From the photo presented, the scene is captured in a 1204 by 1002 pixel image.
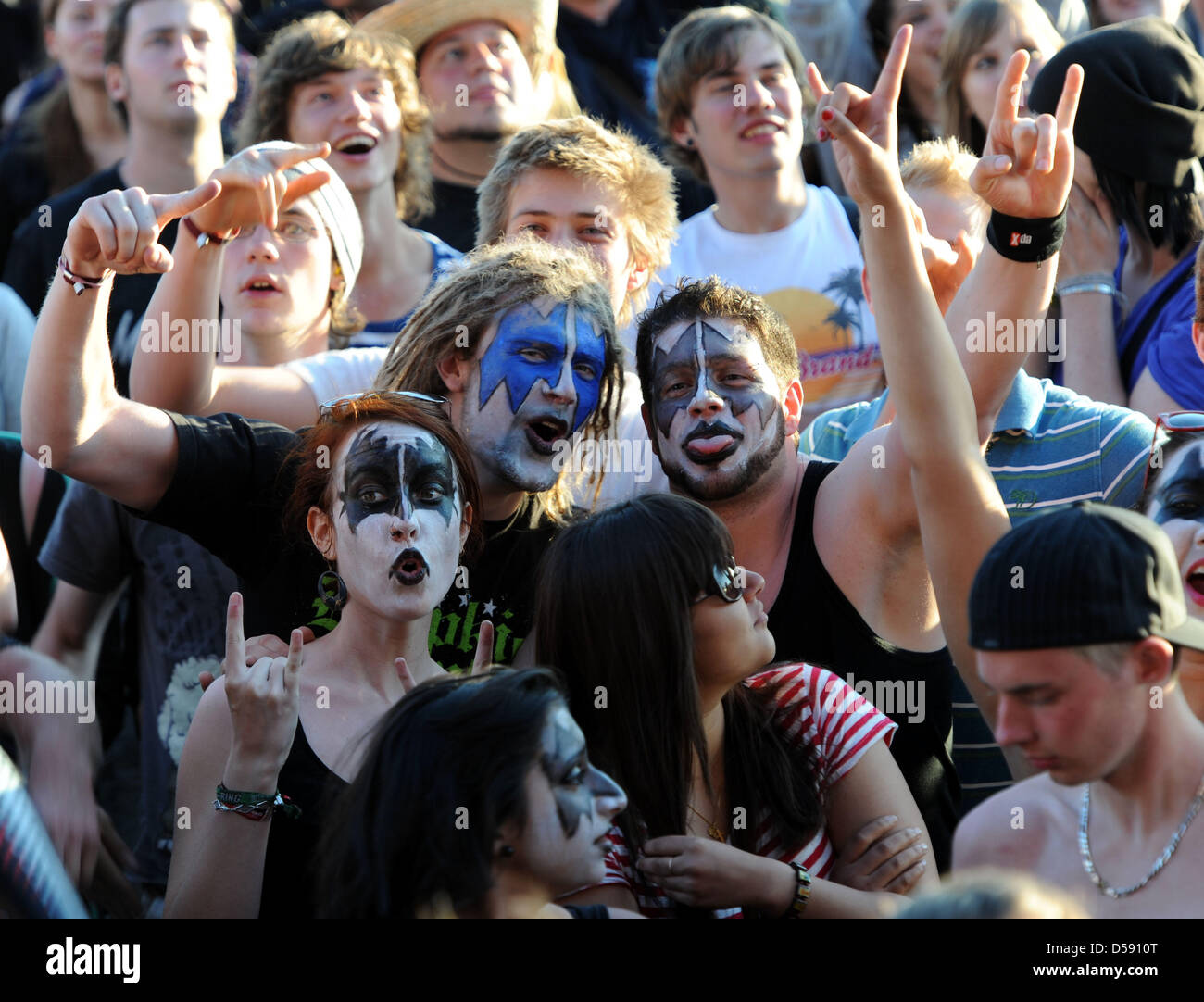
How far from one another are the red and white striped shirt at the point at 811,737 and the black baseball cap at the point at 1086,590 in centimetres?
50

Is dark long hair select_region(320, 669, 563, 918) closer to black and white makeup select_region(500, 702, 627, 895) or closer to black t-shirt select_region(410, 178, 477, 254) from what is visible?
black and white makeup select_region(500, 702, 627, 895)

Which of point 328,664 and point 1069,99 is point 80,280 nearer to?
point 328,664

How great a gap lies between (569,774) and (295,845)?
54 centimetres

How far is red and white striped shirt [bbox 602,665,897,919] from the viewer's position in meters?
2.55

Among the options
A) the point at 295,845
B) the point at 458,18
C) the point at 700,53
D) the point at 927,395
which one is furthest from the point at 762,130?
the point at 295,845

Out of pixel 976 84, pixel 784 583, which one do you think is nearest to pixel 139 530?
pixel 784 583

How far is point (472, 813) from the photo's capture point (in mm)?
2281

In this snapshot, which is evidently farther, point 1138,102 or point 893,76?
point 1138,102

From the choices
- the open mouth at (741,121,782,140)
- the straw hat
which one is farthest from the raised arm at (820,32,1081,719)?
the straw hat

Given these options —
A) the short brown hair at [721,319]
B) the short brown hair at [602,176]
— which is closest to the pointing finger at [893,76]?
the short brown hair at [721,319]

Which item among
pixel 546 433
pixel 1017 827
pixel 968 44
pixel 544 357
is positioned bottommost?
pixel 1017 827

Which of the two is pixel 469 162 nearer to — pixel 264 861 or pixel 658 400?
pixel 658 400

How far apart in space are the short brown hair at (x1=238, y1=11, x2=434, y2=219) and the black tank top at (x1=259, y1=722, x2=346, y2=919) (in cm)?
243

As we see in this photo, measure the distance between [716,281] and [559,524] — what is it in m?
0.64
